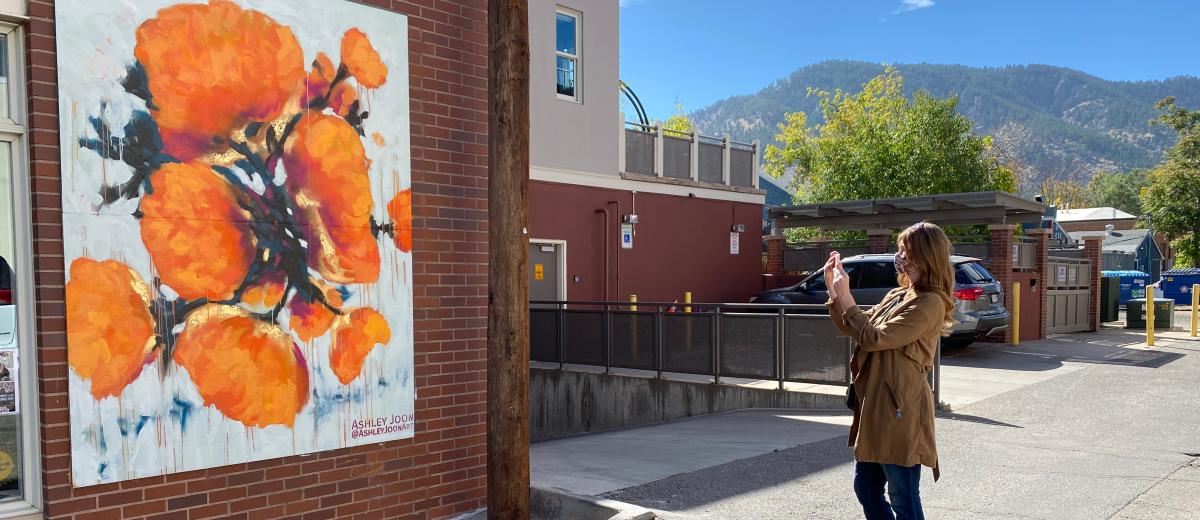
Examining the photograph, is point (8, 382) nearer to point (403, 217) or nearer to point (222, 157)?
point (222, 157)

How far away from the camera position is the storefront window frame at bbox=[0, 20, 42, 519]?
4.12 metres

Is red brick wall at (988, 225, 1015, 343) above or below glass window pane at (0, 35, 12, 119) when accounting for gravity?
below

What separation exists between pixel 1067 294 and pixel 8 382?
20.1m

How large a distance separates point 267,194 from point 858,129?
36761 mm

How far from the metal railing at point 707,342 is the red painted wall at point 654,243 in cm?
422

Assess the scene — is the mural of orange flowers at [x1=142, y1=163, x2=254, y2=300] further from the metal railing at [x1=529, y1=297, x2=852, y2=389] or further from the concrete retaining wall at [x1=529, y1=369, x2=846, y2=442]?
the metal railing at [x1=529, y1=297, x2=852, y2=389]

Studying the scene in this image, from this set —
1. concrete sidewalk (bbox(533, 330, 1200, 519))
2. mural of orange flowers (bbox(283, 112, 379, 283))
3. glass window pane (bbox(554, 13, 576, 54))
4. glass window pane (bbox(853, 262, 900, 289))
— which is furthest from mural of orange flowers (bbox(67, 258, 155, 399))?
glass window pane (bbox(554, 13, 576, 54))

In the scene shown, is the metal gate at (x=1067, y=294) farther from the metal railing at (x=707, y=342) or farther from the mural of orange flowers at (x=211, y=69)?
the mural of orange flowers at (x=211, y=69)

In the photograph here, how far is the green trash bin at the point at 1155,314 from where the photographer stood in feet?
67.7

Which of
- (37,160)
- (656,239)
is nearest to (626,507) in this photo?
(37,160)

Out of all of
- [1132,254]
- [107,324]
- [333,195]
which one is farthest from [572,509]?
[1132,254]

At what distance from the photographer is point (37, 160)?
4.10m

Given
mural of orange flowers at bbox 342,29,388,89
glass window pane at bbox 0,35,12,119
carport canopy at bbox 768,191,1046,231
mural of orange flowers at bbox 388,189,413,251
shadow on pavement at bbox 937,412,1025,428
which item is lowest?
shadow on pavement at bbox 937,412,1025,428

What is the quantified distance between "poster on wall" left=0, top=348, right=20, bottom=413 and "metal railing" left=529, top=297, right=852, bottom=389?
24.9ft
